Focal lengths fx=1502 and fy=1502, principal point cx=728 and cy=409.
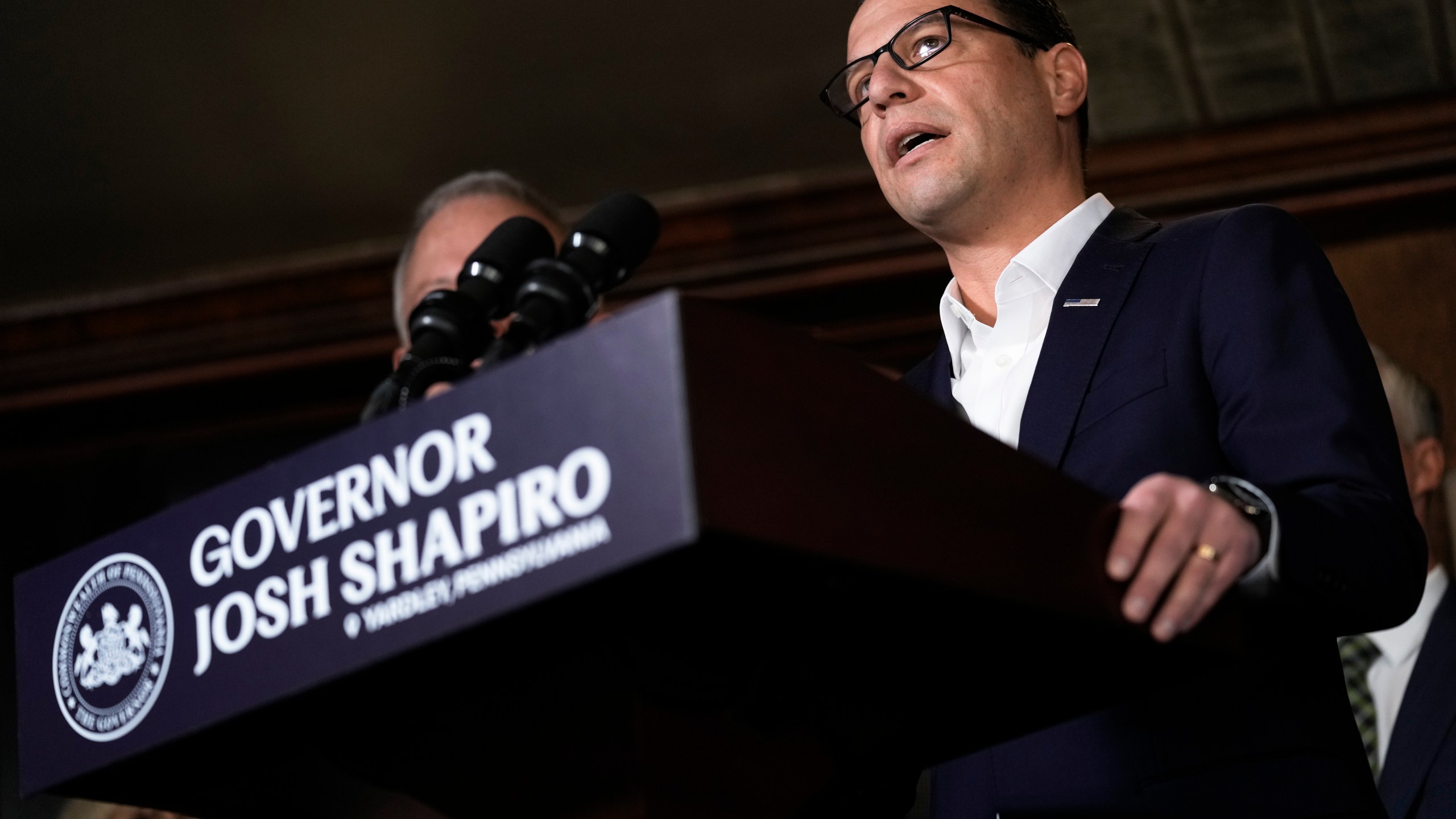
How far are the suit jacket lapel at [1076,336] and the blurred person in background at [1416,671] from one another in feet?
2.37

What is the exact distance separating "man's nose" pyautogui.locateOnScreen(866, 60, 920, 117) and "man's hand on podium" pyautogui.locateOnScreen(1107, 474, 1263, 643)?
90cm

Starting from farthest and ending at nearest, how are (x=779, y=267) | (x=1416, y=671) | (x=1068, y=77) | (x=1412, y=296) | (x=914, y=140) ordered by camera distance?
(x=779, y=267), (x=1412, y=296), (x=1416, y=671), (x=1068, y=77), (x=914, y=140)

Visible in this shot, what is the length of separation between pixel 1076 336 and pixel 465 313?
1.96 ft

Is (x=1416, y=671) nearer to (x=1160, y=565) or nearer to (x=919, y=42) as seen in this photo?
(x=919, y=42)

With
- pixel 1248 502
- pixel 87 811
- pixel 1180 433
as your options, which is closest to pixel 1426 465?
pixel 1180 433

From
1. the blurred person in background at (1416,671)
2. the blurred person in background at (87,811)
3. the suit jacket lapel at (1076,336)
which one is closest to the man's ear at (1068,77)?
the suit jacket lapel at (1076,336)

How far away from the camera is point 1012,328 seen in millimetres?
1557

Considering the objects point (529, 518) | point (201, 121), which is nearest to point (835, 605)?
point (529, 518)

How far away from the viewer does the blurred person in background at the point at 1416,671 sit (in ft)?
7.45

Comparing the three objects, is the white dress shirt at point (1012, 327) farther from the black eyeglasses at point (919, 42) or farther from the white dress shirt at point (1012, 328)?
the black eyeglasses at point (919, 42)

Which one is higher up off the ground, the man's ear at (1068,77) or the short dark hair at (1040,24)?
the short dark hair at (1040,24)

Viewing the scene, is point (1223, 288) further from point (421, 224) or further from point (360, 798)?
point (421, 224)

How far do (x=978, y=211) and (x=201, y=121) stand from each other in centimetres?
216

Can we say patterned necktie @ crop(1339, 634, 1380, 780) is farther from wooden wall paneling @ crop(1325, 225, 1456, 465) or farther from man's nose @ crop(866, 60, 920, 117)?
man's nose @ crop(866, 60, 920, 117)
